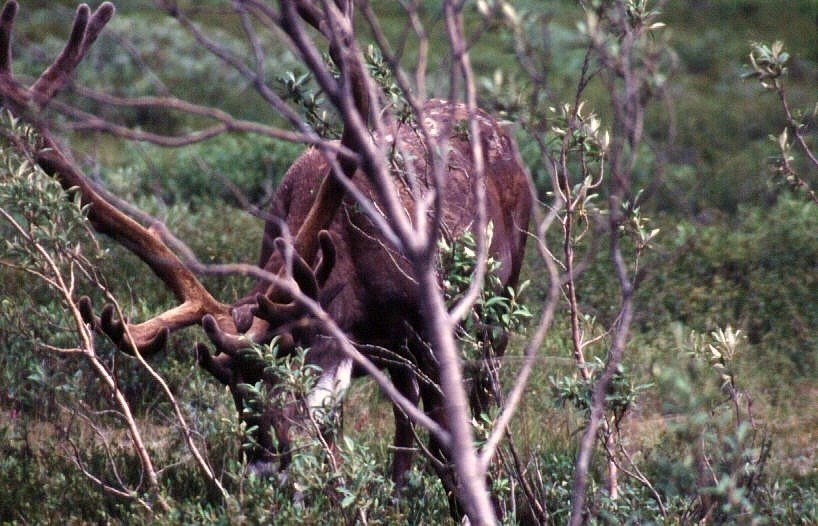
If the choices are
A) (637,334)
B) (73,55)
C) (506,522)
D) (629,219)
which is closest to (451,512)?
(506,522)

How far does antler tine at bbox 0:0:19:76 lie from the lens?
470 cm

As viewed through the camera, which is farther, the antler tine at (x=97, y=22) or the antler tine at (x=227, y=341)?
the antler tine at (x=97, y=22)

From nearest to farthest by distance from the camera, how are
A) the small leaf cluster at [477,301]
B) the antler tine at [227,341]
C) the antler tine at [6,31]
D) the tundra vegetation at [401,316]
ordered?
the tundra vegetation at [401,316] → the small leaf cluster at [477,301] → the antler tine at [227,341] → the antler tine at [6,31]

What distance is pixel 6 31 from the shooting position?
4773mm

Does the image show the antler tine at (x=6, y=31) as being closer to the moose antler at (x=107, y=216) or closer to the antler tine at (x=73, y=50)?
the moose antler at (x=107, y=216)

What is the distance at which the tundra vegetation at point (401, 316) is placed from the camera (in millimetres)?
3047

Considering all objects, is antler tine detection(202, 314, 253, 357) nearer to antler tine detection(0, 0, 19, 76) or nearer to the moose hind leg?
antler tine detection(0, 0, 19, 76)

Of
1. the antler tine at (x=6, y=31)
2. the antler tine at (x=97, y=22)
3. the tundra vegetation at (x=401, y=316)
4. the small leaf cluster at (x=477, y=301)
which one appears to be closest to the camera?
the tundra vegetation at (x=401, y=316)

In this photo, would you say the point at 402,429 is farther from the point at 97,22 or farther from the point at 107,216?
the point at 97,22

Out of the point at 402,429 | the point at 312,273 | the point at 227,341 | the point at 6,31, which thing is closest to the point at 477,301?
the point at 312,273

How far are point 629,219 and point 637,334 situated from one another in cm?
386

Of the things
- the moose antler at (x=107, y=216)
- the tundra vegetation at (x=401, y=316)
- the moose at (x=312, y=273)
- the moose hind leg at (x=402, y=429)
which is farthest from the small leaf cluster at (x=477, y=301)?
the moose hind leg at (x=402, y=429)

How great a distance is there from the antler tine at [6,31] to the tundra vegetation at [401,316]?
0.02 meters

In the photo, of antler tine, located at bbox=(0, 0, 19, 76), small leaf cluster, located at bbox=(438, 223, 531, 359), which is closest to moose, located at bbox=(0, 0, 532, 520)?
antler tine, located at bbox=(0, 0, 19, 76)
